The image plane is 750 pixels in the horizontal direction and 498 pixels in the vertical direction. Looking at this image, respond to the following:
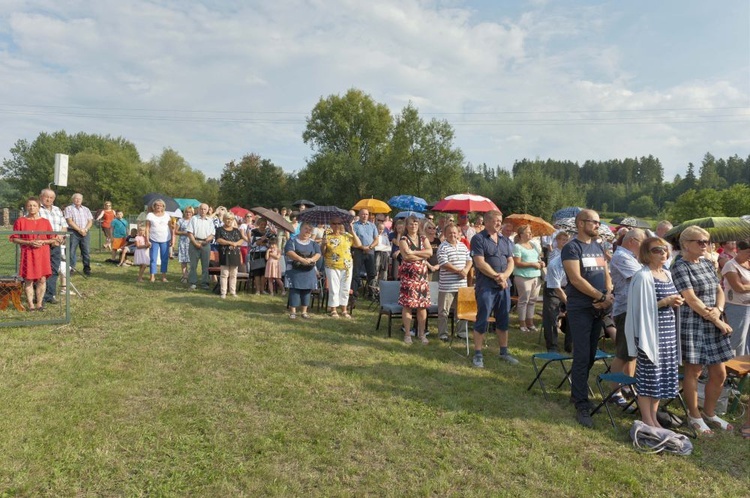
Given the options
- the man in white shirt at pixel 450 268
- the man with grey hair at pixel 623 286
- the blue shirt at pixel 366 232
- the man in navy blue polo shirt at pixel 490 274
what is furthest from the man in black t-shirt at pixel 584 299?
the blue shirt at pixel 366 232

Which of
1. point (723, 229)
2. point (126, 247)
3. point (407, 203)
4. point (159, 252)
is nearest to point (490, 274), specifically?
point (723, 229)

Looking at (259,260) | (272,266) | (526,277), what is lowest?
(272,266)

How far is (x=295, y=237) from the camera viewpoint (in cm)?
829

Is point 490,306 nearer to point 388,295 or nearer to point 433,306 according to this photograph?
point 433,306

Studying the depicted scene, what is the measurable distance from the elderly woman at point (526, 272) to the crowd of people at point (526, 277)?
20mm

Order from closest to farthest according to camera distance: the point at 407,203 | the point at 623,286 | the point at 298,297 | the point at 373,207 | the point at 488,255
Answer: the point at 623,286 < the point at 488,255 < the point at 298,297 < the point at 373,207 < the point at 407,203

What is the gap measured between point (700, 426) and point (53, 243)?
8.94 metres

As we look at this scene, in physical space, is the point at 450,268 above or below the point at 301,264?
above

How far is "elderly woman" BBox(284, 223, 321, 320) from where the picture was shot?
8.13 meters

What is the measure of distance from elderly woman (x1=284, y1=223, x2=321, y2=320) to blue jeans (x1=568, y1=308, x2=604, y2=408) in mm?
4760

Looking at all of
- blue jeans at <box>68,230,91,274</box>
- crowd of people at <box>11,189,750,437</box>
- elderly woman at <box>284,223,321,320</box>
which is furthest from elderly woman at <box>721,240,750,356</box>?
blue jeans at <box>68,230,91,274</box>

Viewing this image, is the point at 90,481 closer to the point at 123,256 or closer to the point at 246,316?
the point at 246,316

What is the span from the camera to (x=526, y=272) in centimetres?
805

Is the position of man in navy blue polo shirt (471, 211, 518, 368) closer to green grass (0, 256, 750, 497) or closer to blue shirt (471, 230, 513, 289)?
blue shirt (471, 230, 513, 289)
